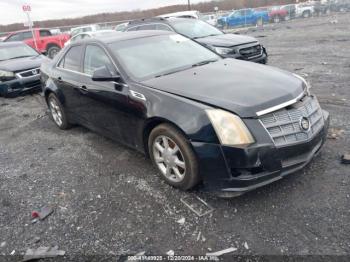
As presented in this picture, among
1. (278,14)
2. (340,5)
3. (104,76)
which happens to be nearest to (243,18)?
(278,14)

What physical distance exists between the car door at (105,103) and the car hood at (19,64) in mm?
4942

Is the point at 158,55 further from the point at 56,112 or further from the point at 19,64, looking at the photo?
the point at 19,64

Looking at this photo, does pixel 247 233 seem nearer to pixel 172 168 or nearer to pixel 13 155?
pixel 172 168

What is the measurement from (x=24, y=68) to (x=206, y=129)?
7474mm

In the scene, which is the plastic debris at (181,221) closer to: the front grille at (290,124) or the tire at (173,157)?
the tire at (173,157)

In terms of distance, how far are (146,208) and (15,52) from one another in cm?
885

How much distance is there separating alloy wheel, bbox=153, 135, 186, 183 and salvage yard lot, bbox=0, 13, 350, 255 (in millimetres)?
180

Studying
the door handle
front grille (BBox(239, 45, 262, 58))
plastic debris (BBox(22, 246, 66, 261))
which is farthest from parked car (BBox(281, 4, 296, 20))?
plastic debris (BBox(22, 246, 66, 261))

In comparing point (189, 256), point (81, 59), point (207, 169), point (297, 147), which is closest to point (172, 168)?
point (207, 169)

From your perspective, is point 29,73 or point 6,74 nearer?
point 6,74

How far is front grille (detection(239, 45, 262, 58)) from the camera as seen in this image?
7.90m

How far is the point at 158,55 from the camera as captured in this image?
4.20 m

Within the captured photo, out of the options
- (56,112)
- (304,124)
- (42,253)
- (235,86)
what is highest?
(235,86)

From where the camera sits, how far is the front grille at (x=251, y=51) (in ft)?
25.9
